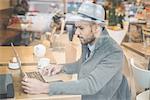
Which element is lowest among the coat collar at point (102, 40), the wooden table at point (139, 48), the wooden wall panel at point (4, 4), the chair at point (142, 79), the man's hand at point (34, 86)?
the chair at point (142, 79)

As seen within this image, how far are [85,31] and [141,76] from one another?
48 cm

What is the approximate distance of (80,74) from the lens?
1.29 metres

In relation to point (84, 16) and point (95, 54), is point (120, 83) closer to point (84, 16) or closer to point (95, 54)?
point (95, 54)

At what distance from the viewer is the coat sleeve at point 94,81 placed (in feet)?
3.76

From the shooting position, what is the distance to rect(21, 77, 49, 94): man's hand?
1144 mm

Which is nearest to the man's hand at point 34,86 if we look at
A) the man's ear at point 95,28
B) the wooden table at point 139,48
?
the man's ear at point 95,28

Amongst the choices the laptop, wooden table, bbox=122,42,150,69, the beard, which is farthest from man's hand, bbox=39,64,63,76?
wooden table, bbox=122,42,150,69

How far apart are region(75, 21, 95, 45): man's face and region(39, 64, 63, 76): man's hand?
0.97 ft

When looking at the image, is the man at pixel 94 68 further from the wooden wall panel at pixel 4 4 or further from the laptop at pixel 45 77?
the wooden wall panel at pixel 4 4

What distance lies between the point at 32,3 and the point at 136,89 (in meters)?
0.72

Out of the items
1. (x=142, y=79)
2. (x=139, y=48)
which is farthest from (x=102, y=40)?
(x=142, y=79)

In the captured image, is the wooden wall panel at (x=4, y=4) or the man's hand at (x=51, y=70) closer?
the wooden wall panel at (x=4, y=4)

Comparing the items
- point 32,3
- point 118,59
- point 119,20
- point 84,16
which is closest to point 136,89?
point 118,59

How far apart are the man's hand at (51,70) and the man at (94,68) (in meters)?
0.18
